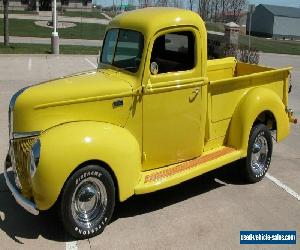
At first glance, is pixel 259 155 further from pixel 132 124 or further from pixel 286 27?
pixel 286 27

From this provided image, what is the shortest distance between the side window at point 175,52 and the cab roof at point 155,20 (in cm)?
14

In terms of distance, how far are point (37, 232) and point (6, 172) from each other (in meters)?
0.82

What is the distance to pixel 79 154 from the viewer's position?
4.45m

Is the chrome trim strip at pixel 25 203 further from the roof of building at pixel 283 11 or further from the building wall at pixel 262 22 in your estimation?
the roof of building at pixel 283 11

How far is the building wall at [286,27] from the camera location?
60.7 meters

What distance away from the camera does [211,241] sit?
4.83 meters

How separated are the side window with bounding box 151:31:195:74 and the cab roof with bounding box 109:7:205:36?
140mm

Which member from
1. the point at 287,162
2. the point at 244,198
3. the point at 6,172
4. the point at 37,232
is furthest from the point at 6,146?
the point at 287,162

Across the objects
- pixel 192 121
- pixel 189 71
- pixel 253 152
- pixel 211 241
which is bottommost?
pixel 211 241

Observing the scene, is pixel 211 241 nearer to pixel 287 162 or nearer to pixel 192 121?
pixel 192 121

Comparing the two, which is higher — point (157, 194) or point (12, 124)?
point (12, 124)

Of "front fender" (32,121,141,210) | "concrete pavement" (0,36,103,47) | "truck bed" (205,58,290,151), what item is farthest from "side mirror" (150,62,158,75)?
"concrete pavement" (0,36,103,47)

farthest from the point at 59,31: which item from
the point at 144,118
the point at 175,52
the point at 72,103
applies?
the point at 72,103

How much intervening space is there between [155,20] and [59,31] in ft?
94.7
